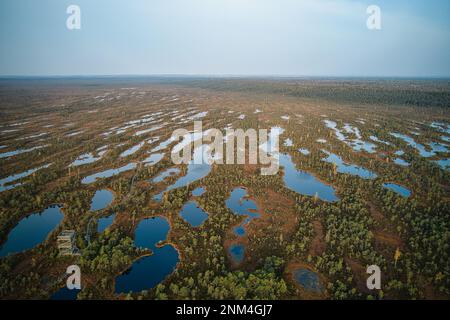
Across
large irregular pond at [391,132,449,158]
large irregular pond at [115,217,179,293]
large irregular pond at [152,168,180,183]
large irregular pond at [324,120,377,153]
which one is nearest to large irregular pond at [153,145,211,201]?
large irregular pond at [152,168,180,183]

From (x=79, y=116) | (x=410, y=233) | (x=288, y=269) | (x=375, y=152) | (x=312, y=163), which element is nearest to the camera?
(x=288, y=269)

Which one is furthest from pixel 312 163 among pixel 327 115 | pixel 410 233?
pixel 327 115

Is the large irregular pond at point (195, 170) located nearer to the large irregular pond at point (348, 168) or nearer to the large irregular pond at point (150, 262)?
the large irregular pond at point (150, 262)

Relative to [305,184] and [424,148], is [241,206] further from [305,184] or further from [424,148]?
[424,148]

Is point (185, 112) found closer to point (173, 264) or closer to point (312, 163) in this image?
point (312, 163)

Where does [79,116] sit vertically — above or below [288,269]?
above

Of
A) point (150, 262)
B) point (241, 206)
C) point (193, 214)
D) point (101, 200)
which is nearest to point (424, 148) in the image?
point (241, 206)
